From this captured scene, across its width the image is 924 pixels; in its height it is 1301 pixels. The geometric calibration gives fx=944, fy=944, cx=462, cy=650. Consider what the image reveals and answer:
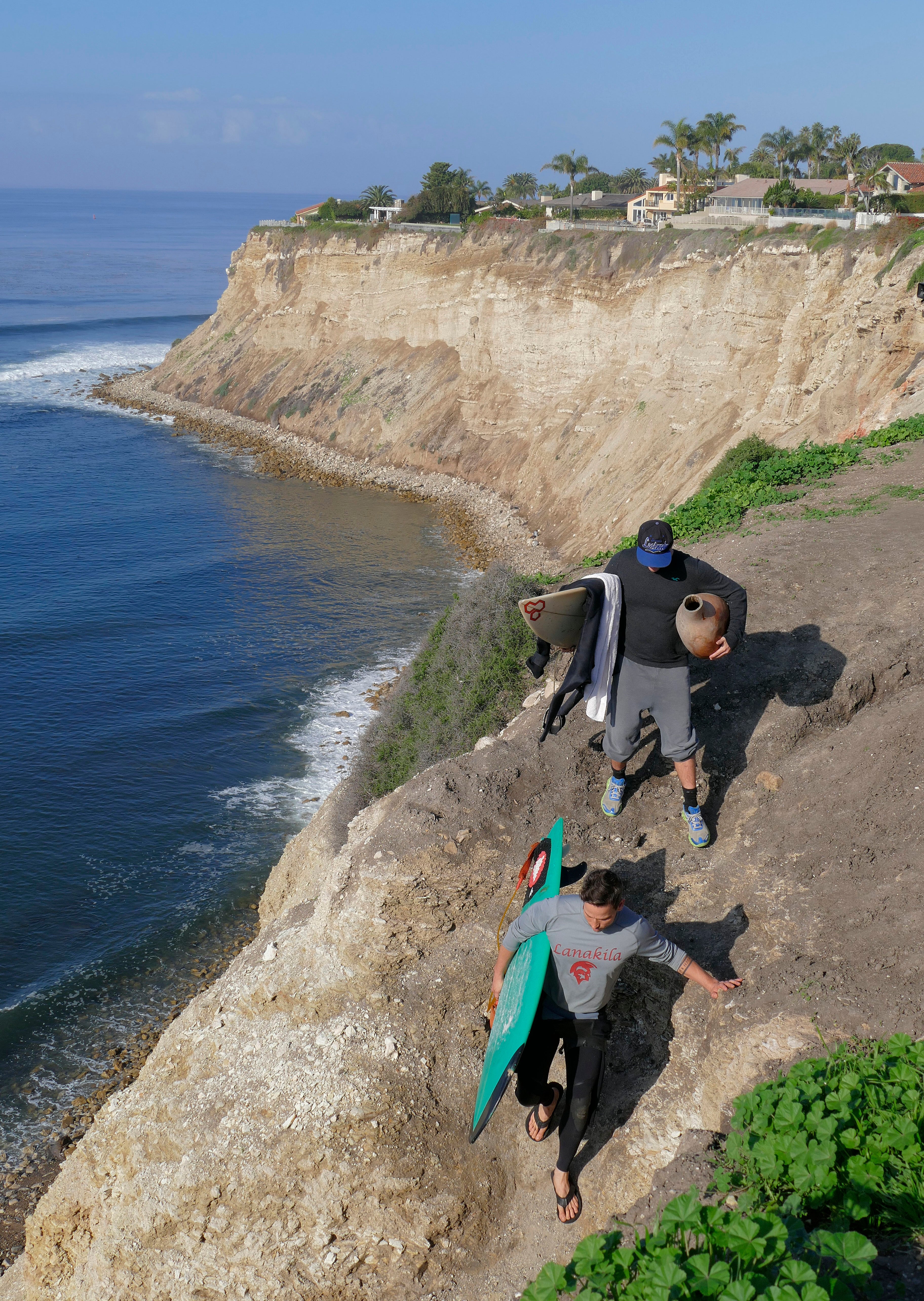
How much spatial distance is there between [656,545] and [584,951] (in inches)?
108

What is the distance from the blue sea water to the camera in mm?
15180

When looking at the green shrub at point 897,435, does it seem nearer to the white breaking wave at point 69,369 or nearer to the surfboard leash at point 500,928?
the surfboard leash at point 500,928

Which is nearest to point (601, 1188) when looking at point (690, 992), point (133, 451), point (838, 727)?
point (690, 992)

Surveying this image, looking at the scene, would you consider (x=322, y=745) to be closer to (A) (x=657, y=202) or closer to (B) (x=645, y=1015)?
(B) (x=645, y=1015)

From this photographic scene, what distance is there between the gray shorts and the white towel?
8 cm

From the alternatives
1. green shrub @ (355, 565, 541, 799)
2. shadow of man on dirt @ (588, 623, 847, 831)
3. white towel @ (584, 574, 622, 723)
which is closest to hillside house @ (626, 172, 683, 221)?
green shrub @ (355, 565, 541, 799)

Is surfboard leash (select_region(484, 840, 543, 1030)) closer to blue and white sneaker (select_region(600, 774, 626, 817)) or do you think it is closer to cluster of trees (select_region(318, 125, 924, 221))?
blue and white sneaker (select_region(600, 774, 626, 817))

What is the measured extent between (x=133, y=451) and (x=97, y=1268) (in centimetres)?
4585

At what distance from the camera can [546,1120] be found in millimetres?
5980

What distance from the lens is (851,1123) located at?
13.4ft

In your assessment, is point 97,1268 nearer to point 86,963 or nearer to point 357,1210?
point 357,1210

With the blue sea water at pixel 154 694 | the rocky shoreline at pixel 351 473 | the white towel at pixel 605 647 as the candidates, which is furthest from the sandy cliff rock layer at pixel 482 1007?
the rocky shoreline at pixel 351 473

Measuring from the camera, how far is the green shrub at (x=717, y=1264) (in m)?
3.22

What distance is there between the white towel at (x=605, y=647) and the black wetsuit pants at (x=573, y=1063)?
7.31ft
